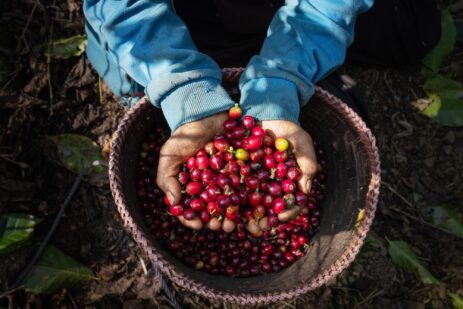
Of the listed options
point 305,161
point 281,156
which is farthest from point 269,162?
point 305,161

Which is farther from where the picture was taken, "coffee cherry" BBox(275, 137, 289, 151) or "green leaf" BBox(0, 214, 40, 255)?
"green leaf" BBox(0, 214, 40, 255)

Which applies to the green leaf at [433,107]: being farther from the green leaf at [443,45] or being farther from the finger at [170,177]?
the finger at [170,177]

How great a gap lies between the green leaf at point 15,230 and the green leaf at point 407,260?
220cm

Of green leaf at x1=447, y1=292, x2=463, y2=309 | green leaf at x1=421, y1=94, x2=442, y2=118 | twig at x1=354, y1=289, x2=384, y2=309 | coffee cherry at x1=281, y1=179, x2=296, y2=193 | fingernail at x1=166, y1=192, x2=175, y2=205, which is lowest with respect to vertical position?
green leaf at x1=447, y1=292, x2=463, y2=309

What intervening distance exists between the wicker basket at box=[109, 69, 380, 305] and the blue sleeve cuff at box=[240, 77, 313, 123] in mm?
188

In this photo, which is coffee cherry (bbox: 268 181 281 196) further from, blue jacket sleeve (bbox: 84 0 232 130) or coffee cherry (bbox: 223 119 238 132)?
blue jacket sleeve (bbox: 84 0 232 130)

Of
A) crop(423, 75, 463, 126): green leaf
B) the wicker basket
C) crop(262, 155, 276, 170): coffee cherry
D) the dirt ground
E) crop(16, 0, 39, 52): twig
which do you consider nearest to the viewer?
the wicker basket

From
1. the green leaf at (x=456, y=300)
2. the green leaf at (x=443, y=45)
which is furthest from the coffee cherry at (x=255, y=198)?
the green leaf at (x=443, y=45)

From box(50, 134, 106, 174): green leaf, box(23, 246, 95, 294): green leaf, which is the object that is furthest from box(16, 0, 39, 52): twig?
box(23, 246, 95, 294): green leaf

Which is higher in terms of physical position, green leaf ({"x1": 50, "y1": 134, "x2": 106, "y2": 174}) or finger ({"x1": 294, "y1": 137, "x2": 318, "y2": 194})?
finger ({"x1": 294, "y1": 137, "x2": 318, "y2": 194})

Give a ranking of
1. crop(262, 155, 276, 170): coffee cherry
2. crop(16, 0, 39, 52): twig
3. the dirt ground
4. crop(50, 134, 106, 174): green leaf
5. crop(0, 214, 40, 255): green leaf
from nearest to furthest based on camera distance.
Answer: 1. crop(262, 155, 276, 170): coffee cherry
2. crop(0, 214, 40, 255): green leaf
3. the dirt ground
4. crop(50, 134, 106, 174): green leaf
5. crop(16, 0, 39, 52): twig

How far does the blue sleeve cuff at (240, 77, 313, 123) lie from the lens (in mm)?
2139

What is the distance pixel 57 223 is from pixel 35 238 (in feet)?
0.50

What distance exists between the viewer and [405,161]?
10.4ft
